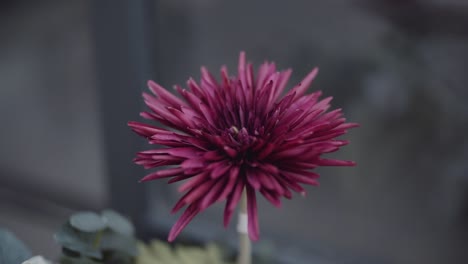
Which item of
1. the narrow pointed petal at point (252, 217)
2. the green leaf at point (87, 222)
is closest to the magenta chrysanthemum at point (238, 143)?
the narrow pointed petal at point (252, 217)

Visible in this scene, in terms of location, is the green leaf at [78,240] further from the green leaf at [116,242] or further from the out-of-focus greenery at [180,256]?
the out-of-focus greenery at [180,256]

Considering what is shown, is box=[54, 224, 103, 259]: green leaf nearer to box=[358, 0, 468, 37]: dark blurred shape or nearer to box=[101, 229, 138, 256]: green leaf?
box=[101, 229, 138, 256]: green leaf

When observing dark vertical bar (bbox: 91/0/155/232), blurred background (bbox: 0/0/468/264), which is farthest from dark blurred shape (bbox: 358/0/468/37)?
dark vertical bar (bbox: 91/0/155/232)

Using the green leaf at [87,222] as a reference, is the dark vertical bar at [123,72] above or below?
above

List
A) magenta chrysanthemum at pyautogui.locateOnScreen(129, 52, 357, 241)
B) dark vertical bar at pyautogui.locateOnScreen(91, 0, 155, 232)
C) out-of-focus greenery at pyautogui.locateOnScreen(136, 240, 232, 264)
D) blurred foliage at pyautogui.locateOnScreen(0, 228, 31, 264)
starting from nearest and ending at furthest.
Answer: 1. magenta chrysanthemum at pyautogui.locateOnScreen(129, 52, 357, 241)
2. blurred foliage at pyautogui.locateOnScreen(0, 228, 31, 264)
3. out-of-focus greenery at pyautogui.locateOnScreen(136, 240, 232, 264)
4. dark vertical bar at pyautogui.locateOnScreen(91, 0, 155, 232)

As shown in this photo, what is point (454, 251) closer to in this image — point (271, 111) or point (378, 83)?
point (378, 83)

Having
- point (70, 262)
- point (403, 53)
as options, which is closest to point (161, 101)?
point (70, 262)

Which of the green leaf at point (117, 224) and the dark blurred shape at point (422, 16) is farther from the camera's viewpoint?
the dark blurred shape at point (422, 16)
